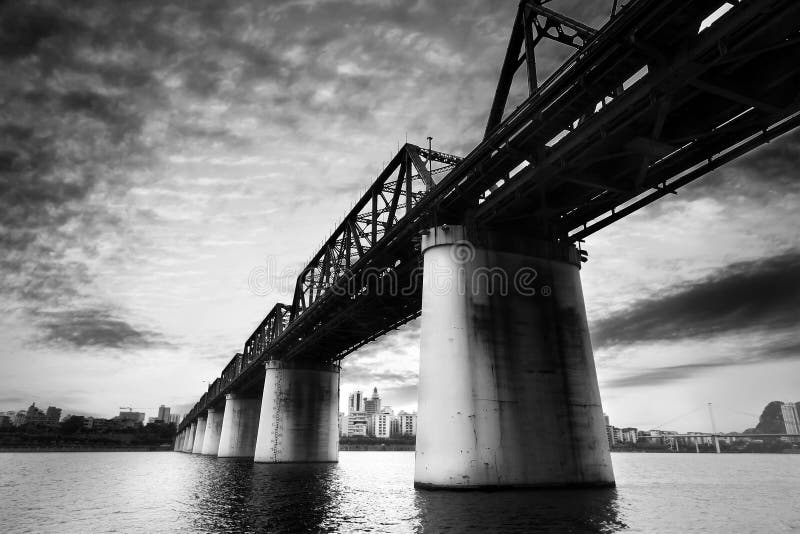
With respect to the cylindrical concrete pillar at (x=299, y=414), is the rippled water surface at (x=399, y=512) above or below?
below

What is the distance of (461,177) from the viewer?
22.1 meters

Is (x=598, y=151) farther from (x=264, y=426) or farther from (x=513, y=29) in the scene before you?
(x=264, y=426)

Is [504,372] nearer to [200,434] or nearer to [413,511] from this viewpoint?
[413,511]

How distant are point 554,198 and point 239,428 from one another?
68276 millimetres

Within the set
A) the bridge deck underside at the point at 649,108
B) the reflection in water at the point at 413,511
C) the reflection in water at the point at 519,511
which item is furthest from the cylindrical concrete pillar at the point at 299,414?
the bridge deck underside at the point at 649,108

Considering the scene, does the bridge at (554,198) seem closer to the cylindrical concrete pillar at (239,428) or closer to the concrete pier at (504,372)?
the concrete pier at (504,372)

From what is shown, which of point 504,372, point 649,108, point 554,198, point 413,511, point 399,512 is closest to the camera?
point 649,108

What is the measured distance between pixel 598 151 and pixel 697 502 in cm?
1523

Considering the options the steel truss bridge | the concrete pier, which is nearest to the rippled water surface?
the concrete pier

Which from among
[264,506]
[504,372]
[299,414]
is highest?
[299,414]

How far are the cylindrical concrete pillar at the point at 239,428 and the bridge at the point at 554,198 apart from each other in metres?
55.8

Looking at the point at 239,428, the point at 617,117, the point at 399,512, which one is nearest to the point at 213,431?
the point at 239,428

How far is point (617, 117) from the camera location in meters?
15.7

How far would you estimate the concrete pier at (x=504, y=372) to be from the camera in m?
19.7
